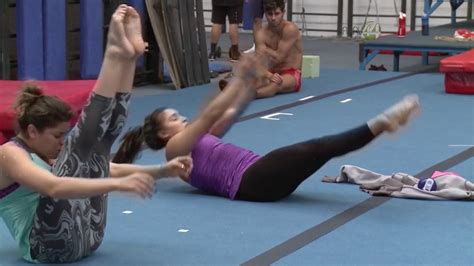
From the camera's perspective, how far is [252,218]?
4289 millimetres

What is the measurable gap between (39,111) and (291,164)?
1.44 meters

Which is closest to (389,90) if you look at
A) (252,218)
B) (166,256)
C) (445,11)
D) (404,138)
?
(404,138)

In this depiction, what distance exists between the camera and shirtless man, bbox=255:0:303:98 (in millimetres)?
7906

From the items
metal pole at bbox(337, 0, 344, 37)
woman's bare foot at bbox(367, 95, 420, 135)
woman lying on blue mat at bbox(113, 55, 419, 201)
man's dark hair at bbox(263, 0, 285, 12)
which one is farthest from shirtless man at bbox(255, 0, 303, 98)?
metal pole at bbox(337, 0, 344, 37)

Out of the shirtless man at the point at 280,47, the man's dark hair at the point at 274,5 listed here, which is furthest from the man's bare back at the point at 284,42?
the man's dark hair at the point at 274,5

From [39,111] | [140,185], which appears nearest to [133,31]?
[39,111]

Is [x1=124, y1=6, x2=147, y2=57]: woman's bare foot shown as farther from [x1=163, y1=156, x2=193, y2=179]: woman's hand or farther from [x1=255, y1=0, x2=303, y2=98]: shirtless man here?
[x1=255, y1=0, x2=303, y2=98]: shirtless man

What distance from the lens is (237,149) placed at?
459 centimetres

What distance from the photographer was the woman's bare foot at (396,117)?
422 cm

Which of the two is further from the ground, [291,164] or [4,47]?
[4,47]

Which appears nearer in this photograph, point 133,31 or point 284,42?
point 133,31

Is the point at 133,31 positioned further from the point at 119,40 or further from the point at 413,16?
the point at 413,16

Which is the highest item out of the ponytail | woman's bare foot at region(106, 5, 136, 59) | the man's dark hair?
woman's bare foot at region(106, 5, 136, 59)

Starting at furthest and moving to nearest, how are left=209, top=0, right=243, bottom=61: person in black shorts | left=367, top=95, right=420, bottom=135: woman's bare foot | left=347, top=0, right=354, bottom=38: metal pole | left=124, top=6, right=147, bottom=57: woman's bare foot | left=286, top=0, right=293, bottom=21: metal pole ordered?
left=286, top=0, right=293, bottom=21: metal pole
left=347, top=0, right=354, bottom=38: metal pole
left=209, top=0, right=243, bottom=61: person in black shorts
left=367, top=95, right=420, bottom=135: woman's bare foot
left=124, top=6, right=147, bottom=57: woman's bare foot
